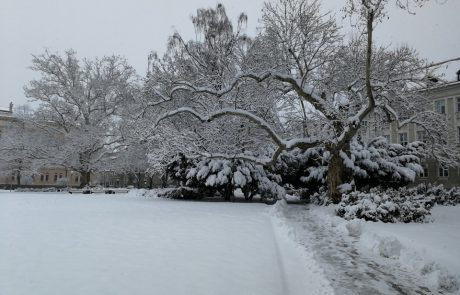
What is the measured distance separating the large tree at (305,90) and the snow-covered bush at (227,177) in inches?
34.8

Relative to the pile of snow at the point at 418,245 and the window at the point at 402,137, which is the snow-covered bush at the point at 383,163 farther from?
the window at the point at 402,137

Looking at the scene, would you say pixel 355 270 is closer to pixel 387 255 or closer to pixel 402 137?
pixel 387 255

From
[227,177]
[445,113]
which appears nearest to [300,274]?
[227,177]

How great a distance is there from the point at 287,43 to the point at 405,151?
12322mm

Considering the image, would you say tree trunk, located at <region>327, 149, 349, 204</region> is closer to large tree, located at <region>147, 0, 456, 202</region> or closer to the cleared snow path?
large tree, located at <region>147, 0, 456, 202</region>

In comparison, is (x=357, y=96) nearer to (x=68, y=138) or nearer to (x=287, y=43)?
(x=287, y=43)

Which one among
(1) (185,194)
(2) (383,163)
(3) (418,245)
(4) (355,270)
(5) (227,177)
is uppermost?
(2) (383,163)

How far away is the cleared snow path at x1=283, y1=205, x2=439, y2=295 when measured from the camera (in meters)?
5.62

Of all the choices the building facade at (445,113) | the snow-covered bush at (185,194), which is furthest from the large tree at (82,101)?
the building facade at (445,113)

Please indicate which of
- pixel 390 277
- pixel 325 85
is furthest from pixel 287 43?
pixel 390 277

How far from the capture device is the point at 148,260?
6.25 metres

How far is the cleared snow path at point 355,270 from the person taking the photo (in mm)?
5621

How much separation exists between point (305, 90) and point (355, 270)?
11.8m

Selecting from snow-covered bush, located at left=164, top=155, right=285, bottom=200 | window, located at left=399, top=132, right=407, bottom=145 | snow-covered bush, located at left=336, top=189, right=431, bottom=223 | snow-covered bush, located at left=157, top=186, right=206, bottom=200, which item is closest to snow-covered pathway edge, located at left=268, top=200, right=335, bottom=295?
snow-covered bush, located at left=336, top=189, right=431, bottom=223
